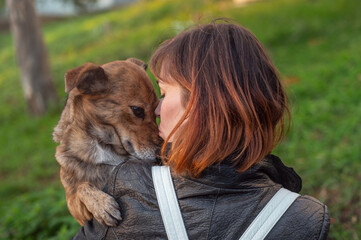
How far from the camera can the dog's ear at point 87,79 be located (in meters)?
2.68

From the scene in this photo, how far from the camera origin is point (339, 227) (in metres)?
4.00

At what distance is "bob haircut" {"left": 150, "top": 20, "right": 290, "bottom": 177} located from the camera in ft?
6.13

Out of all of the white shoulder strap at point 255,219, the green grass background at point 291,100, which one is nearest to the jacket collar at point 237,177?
the white shoulder strap at point 255,219

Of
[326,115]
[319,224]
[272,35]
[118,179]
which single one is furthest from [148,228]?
→ [272,35]

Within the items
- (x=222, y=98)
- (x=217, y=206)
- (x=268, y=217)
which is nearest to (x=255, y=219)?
(x=268, y=217)

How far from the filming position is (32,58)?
33.1 feet

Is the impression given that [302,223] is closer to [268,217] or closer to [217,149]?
[268,217]

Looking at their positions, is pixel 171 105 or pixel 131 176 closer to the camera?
pixel 131 176

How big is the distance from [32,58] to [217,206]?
9411 millimetres

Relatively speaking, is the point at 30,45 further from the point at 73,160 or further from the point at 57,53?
the point at 73,160

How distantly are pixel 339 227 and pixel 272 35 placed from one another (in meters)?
8.76

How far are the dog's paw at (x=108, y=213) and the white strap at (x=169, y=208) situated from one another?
27 cm

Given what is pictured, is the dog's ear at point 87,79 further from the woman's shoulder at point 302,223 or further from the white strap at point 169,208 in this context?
the woman's shoulder at point 302,223

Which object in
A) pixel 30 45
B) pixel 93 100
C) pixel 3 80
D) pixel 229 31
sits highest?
pixel 229 31
